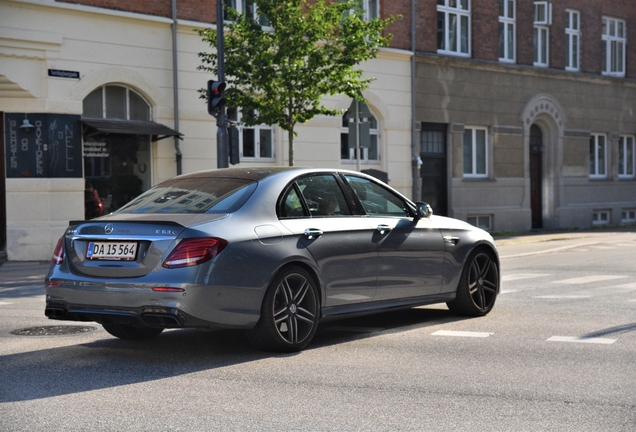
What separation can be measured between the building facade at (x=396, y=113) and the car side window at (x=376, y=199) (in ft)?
39.3

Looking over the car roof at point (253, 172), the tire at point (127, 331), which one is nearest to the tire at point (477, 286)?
the car roof at point (253, 172)

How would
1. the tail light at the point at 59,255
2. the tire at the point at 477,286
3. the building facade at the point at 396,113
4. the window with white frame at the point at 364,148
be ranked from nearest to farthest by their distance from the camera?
the tail light at the point at 59,255 → the tire at the point at 477,286 → the building facade at the point at 396,113 → the window with white frame at the point at 364,148

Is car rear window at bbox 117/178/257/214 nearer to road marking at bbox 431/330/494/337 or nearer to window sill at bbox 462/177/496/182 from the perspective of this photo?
road marking at bbox 431/330/494/337

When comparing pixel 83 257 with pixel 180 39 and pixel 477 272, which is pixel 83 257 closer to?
pixel 477 272

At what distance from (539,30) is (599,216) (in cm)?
679

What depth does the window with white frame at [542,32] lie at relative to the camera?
31.7 metres

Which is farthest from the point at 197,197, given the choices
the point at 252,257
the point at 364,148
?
the point at 364,148

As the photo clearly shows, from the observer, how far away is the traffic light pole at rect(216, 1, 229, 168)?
19.0m

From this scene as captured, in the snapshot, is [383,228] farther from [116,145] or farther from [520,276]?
[116,145]

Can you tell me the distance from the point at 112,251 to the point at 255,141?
16676mm

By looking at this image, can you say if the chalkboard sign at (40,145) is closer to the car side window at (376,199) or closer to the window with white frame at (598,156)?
the car side window at (376,199)

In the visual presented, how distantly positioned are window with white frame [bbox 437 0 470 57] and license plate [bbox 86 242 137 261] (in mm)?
22163

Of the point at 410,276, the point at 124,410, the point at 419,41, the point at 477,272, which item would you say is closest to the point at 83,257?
the point at 124,410

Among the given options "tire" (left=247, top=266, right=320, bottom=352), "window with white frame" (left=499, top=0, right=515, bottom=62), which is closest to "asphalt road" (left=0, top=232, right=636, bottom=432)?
"tire" (left=247, top=266, right=320, bottom=352)
